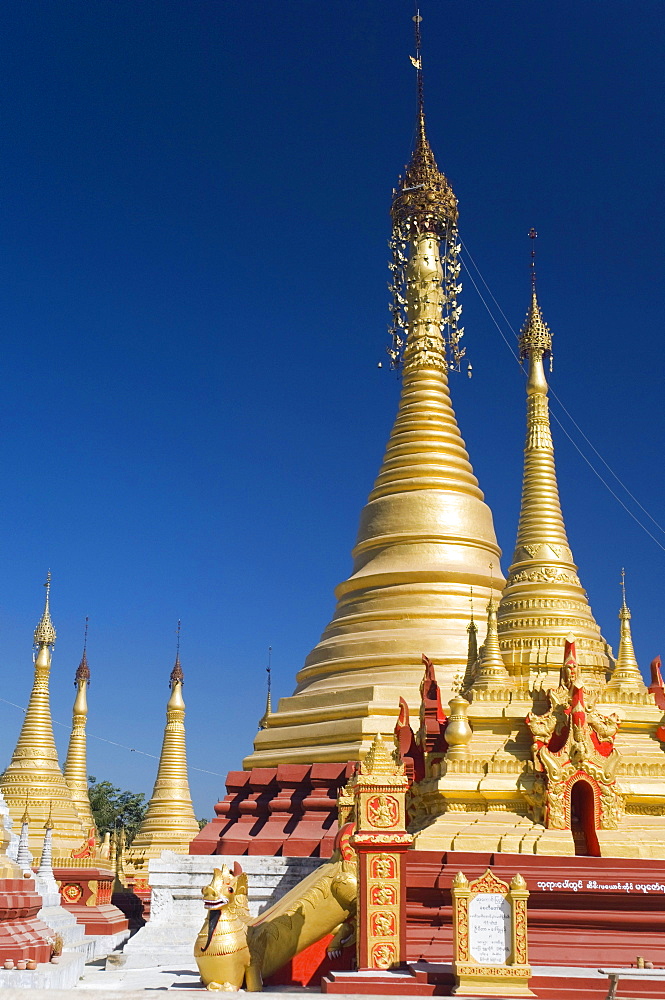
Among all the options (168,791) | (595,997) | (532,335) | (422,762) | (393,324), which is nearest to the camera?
(595,997)

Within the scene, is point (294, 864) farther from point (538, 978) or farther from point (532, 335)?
point (532, 335)

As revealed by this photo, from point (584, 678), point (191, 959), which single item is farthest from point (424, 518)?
point (191, 959)

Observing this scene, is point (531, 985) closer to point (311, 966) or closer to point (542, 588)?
point (311, 966)

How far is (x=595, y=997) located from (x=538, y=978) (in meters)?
0.57

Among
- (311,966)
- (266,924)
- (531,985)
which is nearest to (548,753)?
(311,966)

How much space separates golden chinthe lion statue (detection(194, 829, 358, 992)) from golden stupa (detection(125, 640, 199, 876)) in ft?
74.4

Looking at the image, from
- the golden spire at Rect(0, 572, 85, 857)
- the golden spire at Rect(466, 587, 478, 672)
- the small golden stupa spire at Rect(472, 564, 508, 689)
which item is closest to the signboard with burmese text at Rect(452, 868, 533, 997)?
the small golden stupa spire at Rect(472, 564, 508, 689)

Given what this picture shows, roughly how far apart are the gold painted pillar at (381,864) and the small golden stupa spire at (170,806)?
78.7 ft

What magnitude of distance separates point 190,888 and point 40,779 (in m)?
15.3

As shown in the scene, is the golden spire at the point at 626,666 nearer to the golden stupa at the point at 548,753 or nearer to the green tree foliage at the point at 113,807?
A: the golden stupa at the point at 548,753

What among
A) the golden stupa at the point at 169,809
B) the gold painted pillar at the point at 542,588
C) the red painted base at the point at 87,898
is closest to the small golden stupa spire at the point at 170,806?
the golden stupa at the point at 169,809

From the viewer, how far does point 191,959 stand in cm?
1647

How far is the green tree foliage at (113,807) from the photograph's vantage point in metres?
68.3

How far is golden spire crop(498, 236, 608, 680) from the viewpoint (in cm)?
1917
